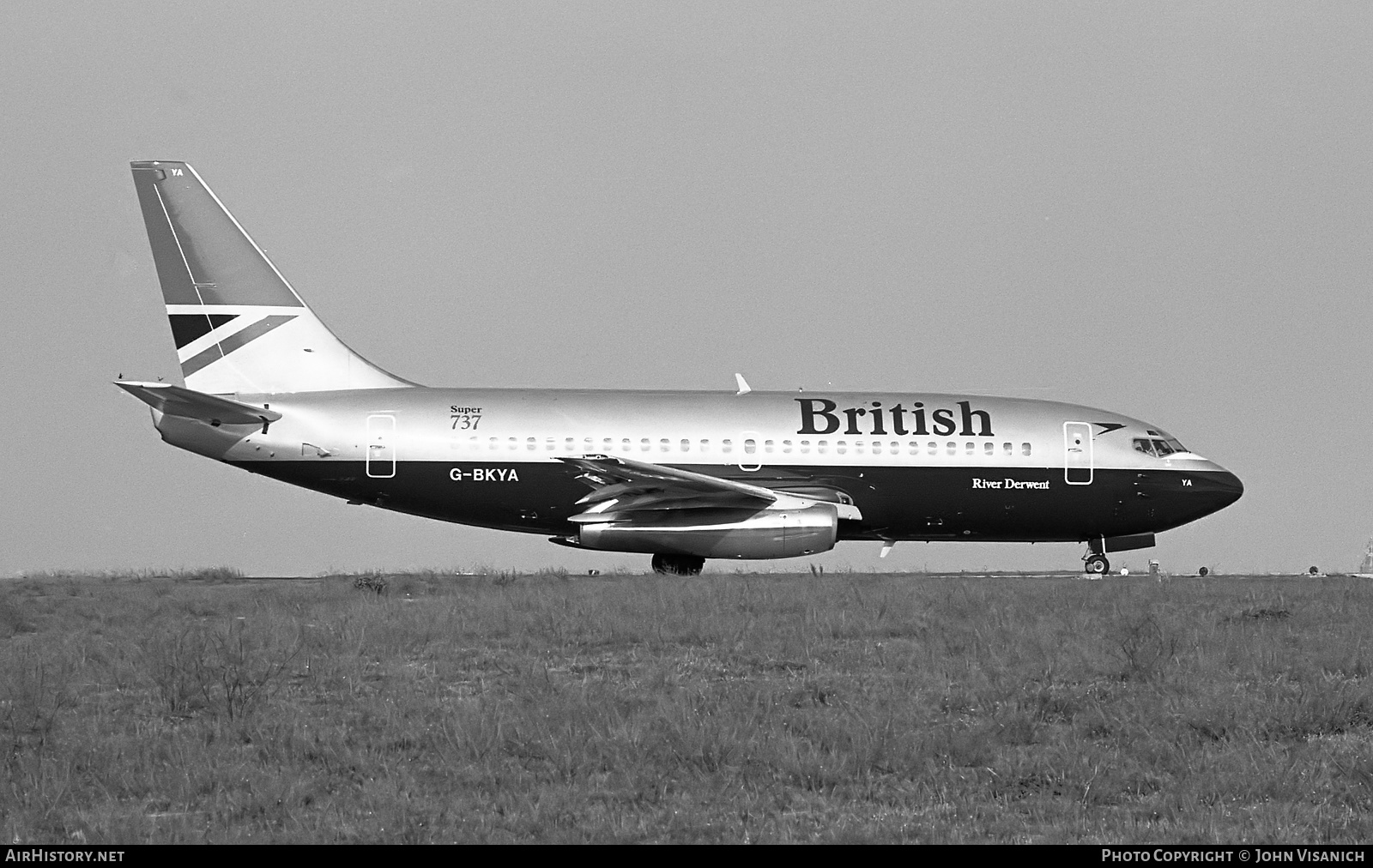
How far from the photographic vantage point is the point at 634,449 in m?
27.5

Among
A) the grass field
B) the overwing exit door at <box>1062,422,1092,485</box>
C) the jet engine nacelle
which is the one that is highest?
the overwing exit door at <box>1062,422,1092,485</box>

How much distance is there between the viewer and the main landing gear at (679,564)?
27906 mm

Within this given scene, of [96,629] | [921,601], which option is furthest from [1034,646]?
[96,629]

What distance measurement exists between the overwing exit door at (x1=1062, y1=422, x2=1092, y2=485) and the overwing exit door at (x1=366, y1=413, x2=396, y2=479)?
43.9 feet

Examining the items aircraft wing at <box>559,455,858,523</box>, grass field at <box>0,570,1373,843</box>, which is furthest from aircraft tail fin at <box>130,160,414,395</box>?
grass field at <box>0,570,1373,843</box>

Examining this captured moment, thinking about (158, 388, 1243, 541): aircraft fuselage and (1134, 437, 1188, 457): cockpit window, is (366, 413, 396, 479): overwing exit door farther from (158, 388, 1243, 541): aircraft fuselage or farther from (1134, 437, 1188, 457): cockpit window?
(1134, 437, 1188, 457): cockpit window

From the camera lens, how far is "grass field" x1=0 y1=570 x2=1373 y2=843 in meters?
9.23

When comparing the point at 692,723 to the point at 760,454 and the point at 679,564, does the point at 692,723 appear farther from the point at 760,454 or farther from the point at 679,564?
the point at 679,564

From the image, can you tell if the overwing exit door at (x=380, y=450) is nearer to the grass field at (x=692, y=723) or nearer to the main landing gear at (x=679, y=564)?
the main landing gear at (x=679, y=564)

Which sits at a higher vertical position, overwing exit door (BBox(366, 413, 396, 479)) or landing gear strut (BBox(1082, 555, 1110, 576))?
overwing exit door (BBox(366, 413, 396, 479))

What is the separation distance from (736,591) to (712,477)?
23.9 ft

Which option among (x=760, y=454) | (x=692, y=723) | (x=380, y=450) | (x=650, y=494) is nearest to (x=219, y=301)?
(x=380, y=450)

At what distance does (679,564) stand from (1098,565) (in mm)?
8759

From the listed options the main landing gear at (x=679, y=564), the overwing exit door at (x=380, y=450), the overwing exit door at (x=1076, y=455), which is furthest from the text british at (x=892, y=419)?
the overwing exit door at (x=380, y=450)
